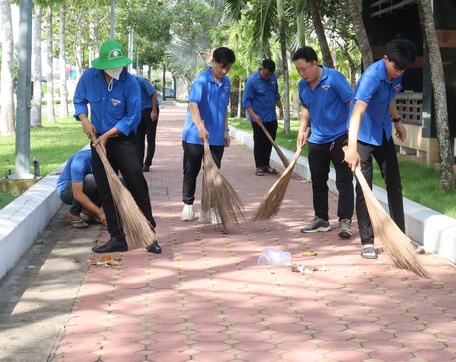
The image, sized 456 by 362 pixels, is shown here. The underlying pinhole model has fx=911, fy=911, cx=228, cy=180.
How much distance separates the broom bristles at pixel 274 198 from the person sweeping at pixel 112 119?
165 centimetres

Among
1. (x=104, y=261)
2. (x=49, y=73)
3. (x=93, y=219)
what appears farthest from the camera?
(x=49, y=73)

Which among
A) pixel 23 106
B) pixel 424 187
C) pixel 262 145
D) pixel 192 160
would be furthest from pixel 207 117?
pixel 262 145

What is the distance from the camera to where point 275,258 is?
727cm

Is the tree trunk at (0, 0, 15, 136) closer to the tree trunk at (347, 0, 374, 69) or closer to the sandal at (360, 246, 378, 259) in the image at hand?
the tree trunk at (347, 0, 374, 69)

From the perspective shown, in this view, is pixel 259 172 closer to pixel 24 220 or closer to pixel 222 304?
pixel 24 220

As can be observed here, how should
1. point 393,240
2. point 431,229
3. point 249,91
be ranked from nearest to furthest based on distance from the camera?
1. point 393,240
2. point 431,229
3. point 249,91

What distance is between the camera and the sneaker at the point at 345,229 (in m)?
8.35

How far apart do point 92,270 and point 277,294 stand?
1.59 m

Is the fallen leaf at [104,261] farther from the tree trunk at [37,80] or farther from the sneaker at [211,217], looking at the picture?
the tree trunk at [37,80]

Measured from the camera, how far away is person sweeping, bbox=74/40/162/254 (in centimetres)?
744

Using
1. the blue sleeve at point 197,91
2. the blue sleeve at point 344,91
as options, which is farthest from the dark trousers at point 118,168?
the blue sleeve at point 344,91

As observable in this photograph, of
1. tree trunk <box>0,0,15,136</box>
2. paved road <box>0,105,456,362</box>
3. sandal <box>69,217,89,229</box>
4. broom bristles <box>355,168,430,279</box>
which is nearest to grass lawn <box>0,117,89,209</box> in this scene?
tree trunk <box>0,0,15,136</box>

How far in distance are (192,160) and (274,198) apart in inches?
37.0

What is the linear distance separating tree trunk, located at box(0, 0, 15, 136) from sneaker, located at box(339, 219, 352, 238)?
1574 cm
